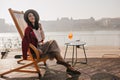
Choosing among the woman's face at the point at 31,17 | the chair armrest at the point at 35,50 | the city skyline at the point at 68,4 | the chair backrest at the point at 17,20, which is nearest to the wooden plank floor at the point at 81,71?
the chair armrest at the point at 35,50

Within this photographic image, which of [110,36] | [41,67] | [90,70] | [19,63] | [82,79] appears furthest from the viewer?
[110,36]

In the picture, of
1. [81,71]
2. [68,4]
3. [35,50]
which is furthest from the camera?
[68,4]

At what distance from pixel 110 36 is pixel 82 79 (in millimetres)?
7021

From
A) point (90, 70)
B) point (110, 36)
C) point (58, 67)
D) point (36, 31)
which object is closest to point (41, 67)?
point (58, 67)

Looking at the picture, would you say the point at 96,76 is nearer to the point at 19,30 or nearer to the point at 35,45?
the point at 35,45

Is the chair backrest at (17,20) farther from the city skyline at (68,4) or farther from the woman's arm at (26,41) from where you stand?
the city skyline at (68,4)

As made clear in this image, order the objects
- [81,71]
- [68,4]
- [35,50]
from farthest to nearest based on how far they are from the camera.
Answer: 1. [68,4]
2. [81,71]
3. [35,50]

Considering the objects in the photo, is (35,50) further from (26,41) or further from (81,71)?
(81,71)

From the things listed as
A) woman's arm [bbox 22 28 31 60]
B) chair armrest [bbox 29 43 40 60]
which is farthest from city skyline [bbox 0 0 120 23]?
chair armrest [bbox 29 43 40 60]

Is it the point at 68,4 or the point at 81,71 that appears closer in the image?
the point at 81,71

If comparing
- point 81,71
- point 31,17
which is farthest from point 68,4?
point 81,71

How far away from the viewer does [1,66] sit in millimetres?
3730

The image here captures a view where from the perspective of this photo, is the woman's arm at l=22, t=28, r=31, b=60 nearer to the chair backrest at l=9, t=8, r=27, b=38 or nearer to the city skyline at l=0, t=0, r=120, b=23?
the chair backrest at l=9, t=8, r=27, b=38

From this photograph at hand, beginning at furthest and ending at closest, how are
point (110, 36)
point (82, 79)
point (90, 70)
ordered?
point (110, 36)
point (90, 70)
point (82, 79)
